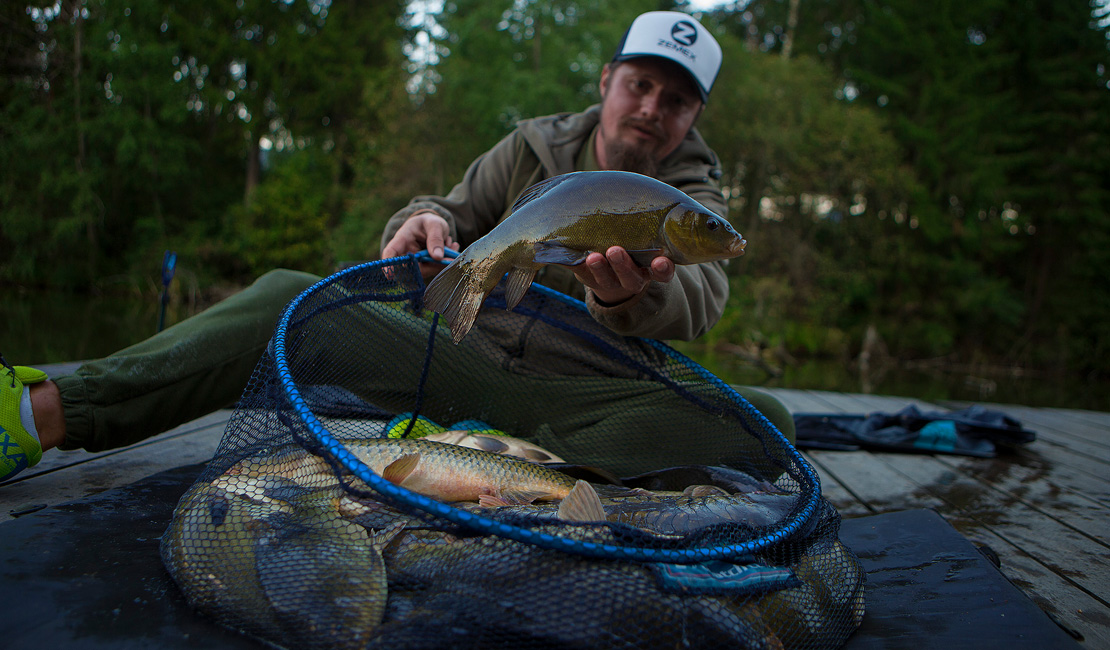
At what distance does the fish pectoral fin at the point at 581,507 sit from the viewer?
118cm

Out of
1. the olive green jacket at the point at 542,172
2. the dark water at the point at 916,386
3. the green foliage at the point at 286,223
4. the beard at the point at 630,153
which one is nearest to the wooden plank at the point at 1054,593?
the olive green jacket at the point at 542,172

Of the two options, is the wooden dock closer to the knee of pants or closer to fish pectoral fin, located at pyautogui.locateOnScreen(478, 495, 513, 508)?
the knee of pants

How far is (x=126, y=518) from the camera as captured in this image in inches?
55.6

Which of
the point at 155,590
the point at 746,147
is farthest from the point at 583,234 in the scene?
the point at 746,147

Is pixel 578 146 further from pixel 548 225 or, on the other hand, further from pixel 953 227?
pixel 953 227

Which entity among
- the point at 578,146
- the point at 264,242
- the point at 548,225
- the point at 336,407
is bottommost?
the point at 264,242

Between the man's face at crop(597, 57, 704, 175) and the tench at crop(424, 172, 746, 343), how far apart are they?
1418mm

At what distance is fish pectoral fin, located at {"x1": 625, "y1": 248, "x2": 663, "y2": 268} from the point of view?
1.34 meters

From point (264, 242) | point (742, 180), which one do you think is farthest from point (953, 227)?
point (264, 242)

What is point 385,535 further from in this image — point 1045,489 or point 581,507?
point 1045,489

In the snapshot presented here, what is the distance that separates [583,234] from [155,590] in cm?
102

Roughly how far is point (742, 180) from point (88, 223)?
1961 centimetres

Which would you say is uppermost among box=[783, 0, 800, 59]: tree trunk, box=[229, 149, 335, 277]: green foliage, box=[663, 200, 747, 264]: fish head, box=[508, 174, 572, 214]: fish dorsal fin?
box=[783, 0, 800, 59]: tree trunk

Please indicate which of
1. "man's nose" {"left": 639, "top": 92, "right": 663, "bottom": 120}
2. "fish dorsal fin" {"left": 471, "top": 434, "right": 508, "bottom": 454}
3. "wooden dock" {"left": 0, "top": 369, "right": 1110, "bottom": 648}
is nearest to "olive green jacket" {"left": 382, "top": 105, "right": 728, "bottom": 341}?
"man's nose" {"left": 639, "top": 92, "right": 663, "bottom": 120}
